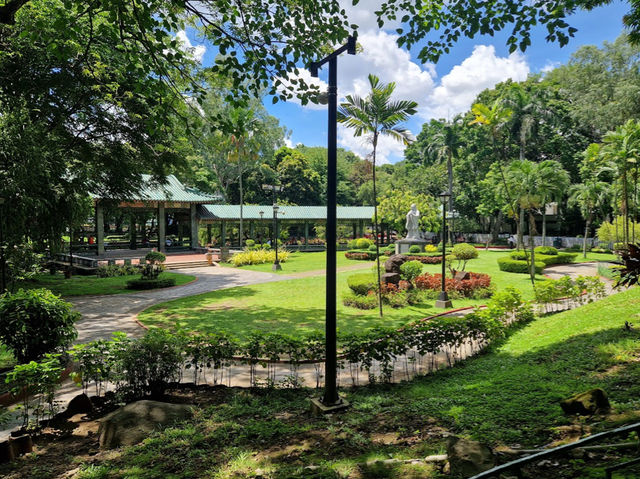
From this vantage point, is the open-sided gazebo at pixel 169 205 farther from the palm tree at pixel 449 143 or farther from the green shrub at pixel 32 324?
the palm tree at pixel 449 143

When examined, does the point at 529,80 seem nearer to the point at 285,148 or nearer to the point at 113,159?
the point at 285,148

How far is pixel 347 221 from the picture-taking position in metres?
41.5

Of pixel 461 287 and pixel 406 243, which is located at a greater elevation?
pixel 406 243

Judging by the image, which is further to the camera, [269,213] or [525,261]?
[269,213]

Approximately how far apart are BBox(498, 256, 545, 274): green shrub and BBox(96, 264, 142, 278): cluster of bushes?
20.8 m

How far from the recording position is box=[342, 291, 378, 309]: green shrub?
1253 centimetres

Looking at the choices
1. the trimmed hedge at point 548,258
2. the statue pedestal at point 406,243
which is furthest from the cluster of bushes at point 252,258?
the trimmed hedge at point 548,258

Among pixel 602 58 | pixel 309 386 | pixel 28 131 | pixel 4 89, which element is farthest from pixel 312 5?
pixel 602 58

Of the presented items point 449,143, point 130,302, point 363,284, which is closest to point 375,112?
point 363,284

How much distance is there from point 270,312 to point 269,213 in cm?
2491

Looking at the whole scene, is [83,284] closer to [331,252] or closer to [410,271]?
[410,271]

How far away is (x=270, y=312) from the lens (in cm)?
1206

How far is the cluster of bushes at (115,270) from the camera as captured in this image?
66.2ft

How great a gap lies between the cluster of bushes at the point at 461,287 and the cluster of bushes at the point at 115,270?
16.3 metres
